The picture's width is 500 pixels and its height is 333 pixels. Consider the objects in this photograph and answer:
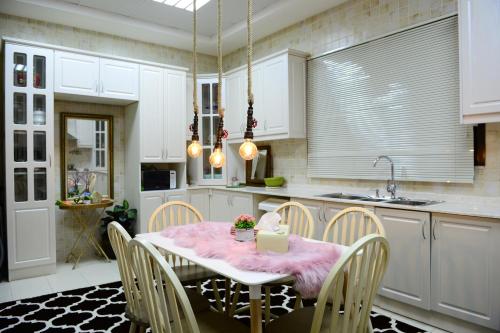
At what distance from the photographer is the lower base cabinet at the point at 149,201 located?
4445 millimetres

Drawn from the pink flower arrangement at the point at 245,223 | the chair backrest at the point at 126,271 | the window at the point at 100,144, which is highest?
the window at the point at 100,144

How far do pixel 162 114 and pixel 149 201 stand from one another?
3.65 ft

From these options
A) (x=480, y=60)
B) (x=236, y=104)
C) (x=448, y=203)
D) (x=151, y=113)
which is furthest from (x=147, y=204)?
(x=480, y=60)

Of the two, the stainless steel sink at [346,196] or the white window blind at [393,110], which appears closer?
the white window blind at [393,110]

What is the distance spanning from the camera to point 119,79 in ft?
14.2

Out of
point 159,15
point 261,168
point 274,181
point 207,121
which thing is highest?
point 159,15

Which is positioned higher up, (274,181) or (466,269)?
(274,181)

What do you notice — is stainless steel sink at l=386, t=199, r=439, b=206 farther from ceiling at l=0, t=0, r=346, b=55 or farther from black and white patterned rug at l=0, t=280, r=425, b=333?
ceiling at l=0, t=0, r=346, b=55

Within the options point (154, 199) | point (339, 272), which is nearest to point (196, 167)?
point (154, 199)

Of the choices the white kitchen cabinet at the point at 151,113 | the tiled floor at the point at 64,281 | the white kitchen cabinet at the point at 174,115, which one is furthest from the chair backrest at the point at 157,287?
the white kitchen cabinet at the point at 174,115

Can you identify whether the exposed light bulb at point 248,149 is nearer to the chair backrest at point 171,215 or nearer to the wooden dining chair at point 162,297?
the wooden dining chair at point 162,297

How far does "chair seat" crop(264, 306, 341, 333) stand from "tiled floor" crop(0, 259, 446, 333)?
1.39 m

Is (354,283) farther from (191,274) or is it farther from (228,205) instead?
(228,205)

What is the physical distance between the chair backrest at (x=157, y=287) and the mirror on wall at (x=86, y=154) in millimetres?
3243
